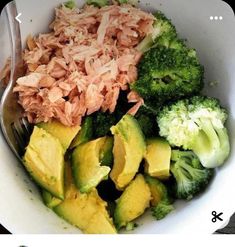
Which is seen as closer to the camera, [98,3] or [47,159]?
[47,159]

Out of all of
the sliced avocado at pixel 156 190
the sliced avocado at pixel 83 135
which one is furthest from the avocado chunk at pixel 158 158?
the sliced avocado at pixel 83 135

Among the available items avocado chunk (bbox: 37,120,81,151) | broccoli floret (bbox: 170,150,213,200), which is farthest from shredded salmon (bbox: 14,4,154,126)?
broccoli floret (bbox: 170,150,213,200)

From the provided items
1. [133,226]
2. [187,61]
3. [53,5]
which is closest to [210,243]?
[133,226]

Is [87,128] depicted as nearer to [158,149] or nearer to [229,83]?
[158,149]

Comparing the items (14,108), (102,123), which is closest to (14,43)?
(14,108)

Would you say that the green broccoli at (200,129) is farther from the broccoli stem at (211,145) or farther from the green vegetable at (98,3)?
the green vegetable at (98,3)

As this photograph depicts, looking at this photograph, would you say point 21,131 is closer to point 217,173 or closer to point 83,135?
point 83,135
